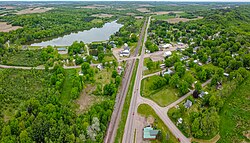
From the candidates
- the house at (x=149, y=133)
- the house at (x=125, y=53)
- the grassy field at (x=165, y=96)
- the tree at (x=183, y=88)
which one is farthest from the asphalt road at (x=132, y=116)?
the house at (x=125, y=53)

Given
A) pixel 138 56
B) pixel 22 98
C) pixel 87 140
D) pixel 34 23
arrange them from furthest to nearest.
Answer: pixel 34 23 → pixel 138 56 → pixel 22 98 → pixel 87 140

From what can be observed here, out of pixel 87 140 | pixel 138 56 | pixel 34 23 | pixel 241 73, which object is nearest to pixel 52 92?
pixel 87 140

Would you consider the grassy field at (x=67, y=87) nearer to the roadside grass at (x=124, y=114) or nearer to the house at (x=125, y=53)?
the roadside grass at (x=124, y=114)

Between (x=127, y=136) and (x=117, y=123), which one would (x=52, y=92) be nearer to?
(x=117, y=123)

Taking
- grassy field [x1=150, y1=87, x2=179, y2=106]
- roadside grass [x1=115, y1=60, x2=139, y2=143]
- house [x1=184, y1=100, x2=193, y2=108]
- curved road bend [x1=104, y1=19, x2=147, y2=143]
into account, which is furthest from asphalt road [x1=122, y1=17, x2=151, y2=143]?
house [x1=184, y1=100, x2=193, y2=108]

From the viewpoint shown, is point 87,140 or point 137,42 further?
point 137,42

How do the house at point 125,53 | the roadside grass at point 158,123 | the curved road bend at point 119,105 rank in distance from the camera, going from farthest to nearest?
the house at point 125,53 < the curved road bend at point 119,105 < the roadside grass at point 158,123

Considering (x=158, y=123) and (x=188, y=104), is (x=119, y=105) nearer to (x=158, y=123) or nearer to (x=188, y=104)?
(x=158, y=123)

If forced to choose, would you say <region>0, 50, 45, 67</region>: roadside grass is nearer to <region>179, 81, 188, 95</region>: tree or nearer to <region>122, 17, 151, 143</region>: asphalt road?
<region>122, 17, 151, 143</region>: asphalt road
